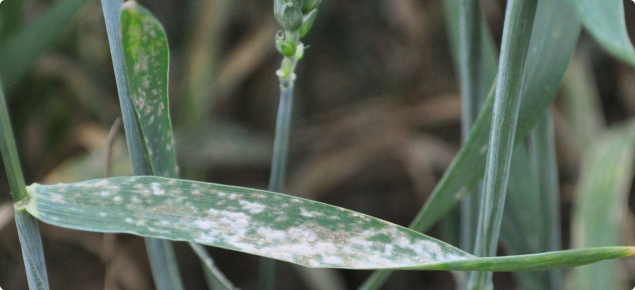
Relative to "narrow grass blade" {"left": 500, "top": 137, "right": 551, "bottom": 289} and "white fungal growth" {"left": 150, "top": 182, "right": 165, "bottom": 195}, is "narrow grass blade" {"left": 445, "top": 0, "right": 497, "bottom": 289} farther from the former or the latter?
"white fungal growth" {"left": 150, "top": 182, "right": 165, "bottom": 195}

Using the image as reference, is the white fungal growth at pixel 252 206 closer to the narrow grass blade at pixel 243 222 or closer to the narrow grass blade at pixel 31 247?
the narrow grass blade at pixel 243 222

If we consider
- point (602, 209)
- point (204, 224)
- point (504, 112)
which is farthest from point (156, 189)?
point (602, 209)

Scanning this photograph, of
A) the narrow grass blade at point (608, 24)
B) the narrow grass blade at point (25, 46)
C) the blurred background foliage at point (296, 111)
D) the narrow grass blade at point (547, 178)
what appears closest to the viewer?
the narrow grass blade at point (608, 24)

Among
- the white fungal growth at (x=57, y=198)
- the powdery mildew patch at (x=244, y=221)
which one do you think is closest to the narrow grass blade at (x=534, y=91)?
the powdery mildew patch at (x=244, y=221)

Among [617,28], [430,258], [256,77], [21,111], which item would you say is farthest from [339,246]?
[256,77]

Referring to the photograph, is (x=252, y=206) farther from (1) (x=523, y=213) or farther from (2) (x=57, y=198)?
(1) (x=523, y=213)

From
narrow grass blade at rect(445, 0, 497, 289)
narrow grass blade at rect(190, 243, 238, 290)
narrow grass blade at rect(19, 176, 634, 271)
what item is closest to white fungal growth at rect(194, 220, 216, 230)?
narrow grass blade at rect(19, 176, 634, 271)
